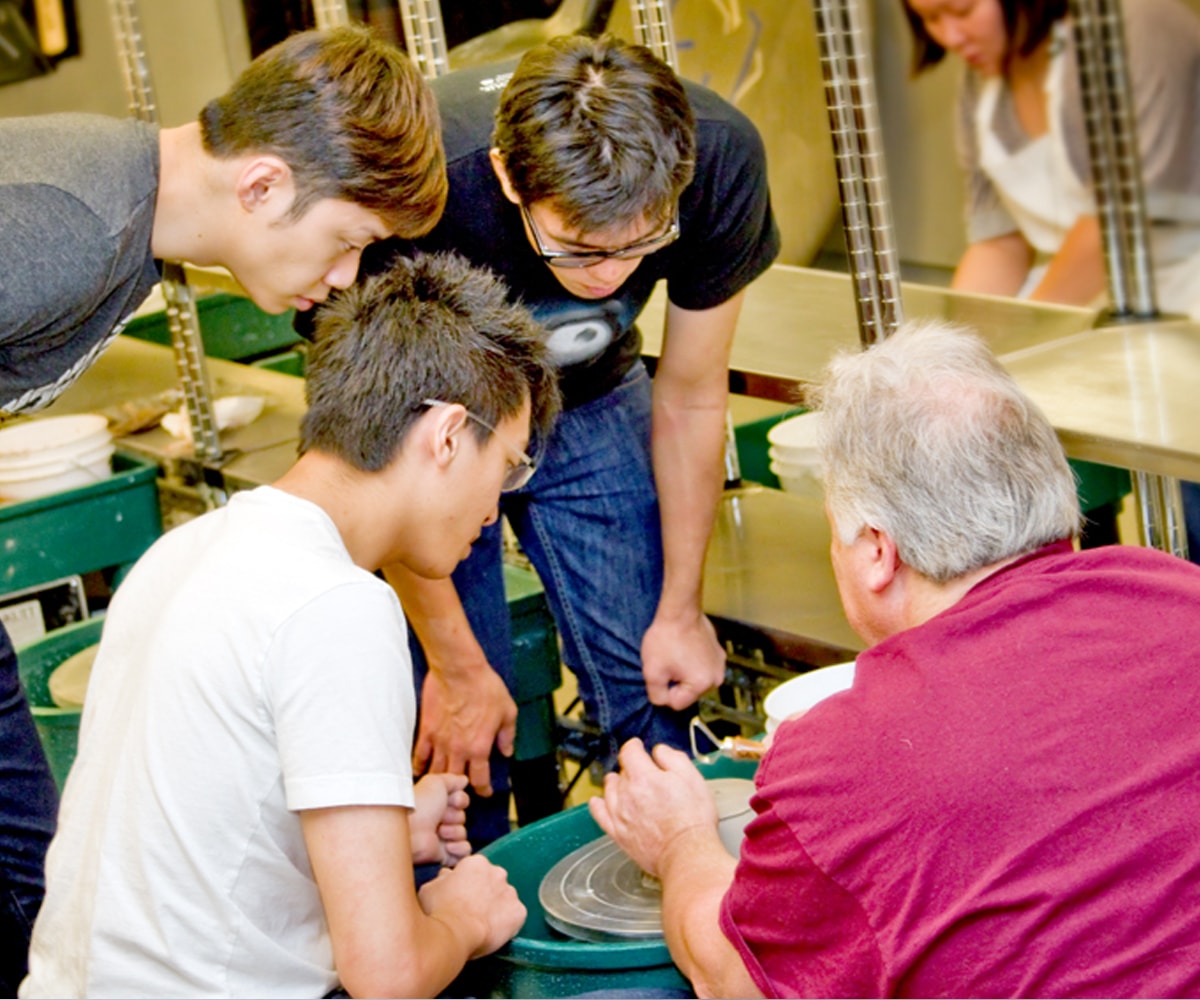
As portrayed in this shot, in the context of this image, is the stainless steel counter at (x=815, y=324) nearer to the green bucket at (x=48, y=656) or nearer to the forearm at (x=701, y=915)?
the forearm at (x=701, y=915)

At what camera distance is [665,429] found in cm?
211

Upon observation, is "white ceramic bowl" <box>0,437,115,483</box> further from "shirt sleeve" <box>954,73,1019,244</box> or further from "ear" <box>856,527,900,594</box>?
"ear" <box>856,527,900,594</box>

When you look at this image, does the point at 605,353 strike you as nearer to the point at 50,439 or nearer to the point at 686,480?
the point at 686,480

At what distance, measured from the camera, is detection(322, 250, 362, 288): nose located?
1727 millimetres

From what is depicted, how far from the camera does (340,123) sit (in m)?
1.63

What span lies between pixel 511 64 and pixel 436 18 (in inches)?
21.9

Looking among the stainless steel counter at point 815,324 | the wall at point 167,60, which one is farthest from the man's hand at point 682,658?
the wall at point 167,60

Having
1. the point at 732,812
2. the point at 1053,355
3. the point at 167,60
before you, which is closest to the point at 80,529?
the point at 732,812

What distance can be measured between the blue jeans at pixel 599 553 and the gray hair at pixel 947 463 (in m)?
0.85

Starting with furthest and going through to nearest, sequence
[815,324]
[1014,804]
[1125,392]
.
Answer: [815,324], [1125,392], [1014,804]

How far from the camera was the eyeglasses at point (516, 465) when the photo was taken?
1.49 meters

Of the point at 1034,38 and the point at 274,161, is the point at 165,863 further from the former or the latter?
the point at 1034,38

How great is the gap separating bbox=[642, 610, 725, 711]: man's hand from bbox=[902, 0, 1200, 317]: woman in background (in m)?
0.87

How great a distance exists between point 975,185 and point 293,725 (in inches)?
89.7
